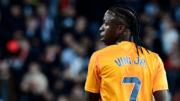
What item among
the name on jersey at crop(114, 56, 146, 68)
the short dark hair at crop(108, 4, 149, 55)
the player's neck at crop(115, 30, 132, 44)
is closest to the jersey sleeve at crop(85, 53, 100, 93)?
the name on jersey at crop(114, 56, 146, 68)

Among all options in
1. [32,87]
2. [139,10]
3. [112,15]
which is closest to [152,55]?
[112,15]

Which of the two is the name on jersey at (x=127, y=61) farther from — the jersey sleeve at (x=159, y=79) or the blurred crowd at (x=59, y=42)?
the blurred crowd at (x=59, y=42)

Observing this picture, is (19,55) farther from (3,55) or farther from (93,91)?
(93,91)

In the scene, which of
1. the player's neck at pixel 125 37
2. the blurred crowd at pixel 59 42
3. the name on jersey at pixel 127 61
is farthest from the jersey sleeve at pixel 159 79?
the blurred crowd at pixel 59 42

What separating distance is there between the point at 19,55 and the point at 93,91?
4783 millimetres

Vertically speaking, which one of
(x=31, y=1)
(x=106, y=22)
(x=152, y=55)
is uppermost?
(x=31, y=1)

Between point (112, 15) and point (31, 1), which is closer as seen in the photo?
point (112, 15)

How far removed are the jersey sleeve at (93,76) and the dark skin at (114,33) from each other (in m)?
0.04

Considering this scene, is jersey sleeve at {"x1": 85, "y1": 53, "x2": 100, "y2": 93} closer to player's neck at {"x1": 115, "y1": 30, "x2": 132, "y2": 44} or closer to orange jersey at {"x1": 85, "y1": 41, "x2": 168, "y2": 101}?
orange jersey at {"x1": 85, "y1": 41, "x2": 168, "y2": 101}

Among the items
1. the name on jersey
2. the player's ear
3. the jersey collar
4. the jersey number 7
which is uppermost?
the player's ear

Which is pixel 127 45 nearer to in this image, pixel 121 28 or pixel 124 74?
pixel 121 28

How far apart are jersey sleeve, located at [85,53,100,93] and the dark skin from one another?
41mm

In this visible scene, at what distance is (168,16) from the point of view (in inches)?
269

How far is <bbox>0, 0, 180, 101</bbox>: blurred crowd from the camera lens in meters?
6.25
